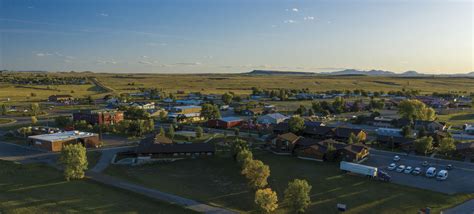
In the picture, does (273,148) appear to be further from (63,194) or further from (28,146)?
(28,146)

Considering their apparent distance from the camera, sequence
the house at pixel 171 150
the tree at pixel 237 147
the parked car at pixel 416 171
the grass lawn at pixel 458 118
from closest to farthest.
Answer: the parked car at pixel 416 171
the tree at pixel 237 147
the house at pixel 171 150
the grass lawn at pixel 458 118

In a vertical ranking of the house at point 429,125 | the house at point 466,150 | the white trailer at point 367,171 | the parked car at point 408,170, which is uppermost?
the house at point 429,125

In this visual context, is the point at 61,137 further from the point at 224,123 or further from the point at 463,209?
the point at 463,209

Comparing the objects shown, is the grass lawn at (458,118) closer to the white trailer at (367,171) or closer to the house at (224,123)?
the house at (224,123)

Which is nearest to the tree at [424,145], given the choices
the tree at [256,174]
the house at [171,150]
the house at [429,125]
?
the house at [429,125]

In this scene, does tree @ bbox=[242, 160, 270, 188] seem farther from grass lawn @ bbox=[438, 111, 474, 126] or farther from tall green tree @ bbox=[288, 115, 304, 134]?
grass lawn @ bbox=[438, 111, 474, 126]

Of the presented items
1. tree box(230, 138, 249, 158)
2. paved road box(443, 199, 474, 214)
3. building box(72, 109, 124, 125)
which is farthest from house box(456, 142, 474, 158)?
building box(72, 109, 124, 125)

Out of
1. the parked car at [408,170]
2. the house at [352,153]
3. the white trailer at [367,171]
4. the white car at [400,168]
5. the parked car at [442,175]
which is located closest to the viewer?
the white trailer at [367,171]

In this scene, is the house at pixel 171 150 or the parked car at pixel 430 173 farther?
the house at pixel 171 150

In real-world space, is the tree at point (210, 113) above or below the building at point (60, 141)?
above

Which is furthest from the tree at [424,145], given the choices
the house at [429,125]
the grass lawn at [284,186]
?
the house at [429,125]
